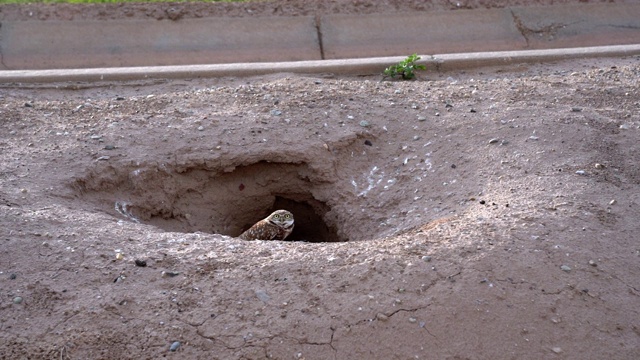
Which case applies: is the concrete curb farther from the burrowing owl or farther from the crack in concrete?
the burrowing owl

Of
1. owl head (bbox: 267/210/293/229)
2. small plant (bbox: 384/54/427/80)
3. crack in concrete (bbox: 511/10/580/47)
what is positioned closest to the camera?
owl head (bbox: 267/210/293/229)

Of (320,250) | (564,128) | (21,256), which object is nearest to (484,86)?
(564,128)

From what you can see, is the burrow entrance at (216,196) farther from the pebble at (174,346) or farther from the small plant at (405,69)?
the small plant at (405,69)

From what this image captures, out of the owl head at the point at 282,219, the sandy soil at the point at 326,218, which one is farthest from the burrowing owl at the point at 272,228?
the sandy soil at the point at 326,218

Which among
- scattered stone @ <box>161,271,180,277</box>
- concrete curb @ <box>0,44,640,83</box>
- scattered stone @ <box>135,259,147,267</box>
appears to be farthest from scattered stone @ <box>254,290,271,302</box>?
concrete curb @ <box>0,44,640,83</box>

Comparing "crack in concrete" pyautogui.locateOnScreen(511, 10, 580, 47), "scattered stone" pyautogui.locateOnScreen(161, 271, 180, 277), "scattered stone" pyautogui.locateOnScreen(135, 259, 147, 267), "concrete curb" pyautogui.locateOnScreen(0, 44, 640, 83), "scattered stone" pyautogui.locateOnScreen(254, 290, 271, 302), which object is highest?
"crack in concrete" pyautogui.locateOnScreen(511, 10, 580, 47)

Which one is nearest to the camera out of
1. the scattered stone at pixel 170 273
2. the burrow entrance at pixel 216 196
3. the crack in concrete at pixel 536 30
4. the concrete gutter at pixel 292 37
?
the scattered stone at pixel 170 273

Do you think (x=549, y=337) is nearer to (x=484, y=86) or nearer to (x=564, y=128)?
(x=564, y=128)

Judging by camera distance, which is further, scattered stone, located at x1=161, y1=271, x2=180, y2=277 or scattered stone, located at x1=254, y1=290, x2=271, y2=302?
scattered stone, located at x1=161, y1=271, x2=180, y2=277

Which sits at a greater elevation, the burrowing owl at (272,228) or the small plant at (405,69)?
the small plant at (405,69)

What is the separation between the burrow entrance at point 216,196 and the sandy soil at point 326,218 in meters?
0.01

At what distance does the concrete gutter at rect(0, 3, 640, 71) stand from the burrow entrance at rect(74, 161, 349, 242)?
314 cm

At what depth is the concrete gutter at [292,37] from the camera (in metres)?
8.99

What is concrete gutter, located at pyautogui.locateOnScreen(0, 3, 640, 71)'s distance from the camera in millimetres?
8992
